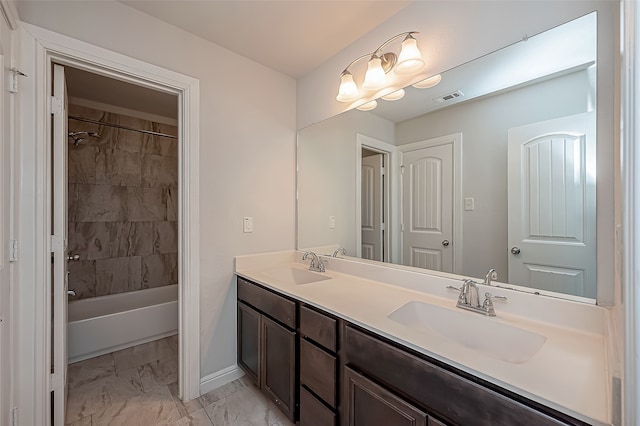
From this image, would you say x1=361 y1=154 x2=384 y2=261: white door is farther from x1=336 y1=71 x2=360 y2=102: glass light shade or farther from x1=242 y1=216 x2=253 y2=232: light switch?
x1=242 y1=216 x2=253 y2=232: light switch

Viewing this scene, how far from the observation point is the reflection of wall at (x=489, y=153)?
1179 mm

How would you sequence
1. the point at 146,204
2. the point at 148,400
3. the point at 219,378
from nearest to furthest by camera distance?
the point at 148,400 → the point at 219,378 → the point at 146,204

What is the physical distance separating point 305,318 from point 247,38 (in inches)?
71.4

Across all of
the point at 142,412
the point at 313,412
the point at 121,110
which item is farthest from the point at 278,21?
the point at 142,412

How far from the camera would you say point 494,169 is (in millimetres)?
1320

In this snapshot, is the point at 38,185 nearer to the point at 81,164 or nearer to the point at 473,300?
the point at 81,164

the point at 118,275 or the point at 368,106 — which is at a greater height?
the point at 368,106

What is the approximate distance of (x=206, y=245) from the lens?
6.23 ft

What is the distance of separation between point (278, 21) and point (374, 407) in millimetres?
2065

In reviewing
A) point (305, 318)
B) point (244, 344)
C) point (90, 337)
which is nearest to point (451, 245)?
point (305, 318)

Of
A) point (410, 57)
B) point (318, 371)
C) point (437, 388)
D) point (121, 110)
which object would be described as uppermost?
point (121, 110)

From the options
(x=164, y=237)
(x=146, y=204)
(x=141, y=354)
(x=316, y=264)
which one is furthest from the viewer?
(x=164, y=237)

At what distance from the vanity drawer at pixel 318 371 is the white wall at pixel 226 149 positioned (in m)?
0.85

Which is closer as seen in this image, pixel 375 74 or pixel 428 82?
pixel 428 82
